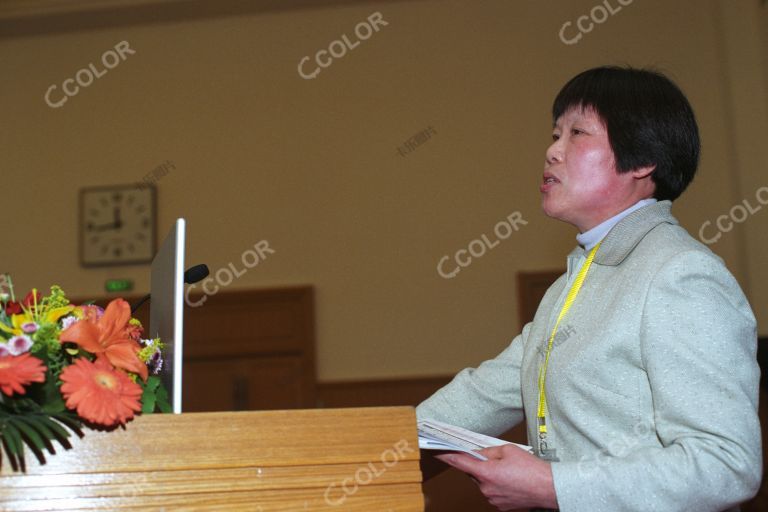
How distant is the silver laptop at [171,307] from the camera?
1467 millimetres

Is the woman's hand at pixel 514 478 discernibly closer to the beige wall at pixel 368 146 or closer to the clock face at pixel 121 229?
the beige wall at pixel 368 146

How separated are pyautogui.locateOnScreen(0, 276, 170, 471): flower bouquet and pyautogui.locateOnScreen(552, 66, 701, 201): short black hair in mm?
1048

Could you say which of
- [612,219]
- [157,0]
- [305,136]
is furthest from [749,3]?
[612,219]

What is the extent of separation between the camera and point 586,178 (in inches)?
78.2

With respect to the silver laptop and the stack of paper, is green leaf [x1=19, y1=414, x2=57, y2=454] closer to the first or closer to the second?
the silver laptop

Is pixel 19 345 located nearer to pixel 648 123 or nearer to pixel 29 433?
pixel 29 433

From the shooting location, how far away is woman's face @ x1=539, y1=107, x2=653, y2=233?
1.98 metres

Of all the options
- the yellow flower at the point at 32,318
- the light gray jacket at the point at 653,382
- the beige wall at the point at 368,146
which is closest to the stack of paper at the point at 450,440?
the light gray jacket at the point at 653,382

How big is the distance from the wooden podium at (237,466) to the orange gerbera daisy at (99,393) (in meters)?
0.03

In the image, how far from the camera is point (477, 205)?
638 centimetres

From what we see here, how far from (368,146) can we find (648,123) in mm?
4679

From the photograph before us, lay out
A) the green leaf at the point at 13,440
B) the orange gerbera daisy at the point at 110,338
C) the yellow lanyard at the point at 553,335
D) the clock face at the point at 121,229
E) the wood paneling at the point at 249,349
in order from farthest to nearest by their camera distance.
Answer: the clock face at the point at 121,229
the wood paneling at the point at 249,349
the yellow lanyard at the point at 553,335
the orange gerbera daisy at the point at 110,338
the green leaf at the point at 13,440

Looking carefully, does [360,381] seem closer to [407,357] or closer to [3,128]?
[407,357]

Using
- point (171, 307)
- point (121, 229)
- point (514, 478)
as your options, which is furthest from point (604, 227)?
point (121, 229)
